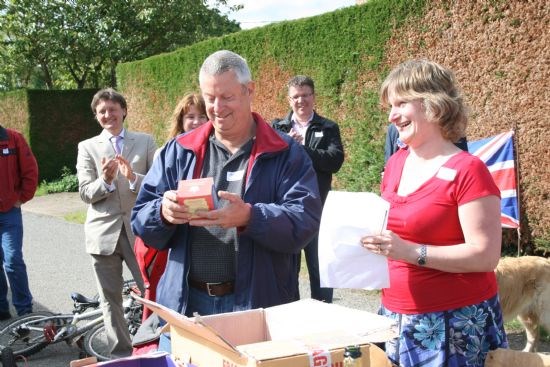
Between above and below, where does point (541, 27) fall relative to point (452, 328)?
above

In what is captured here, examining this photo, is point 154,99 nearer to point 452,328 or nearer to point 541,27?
point 541,27

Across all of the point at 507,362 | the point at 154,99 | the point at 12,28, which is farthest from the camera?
the point at 12,28

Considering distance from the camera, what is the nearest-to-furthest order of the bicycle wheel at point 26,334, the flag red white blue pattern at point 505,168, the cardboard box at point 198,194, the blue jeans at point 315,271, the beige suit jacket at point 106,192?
the cardboard box at point 198,194, the beige suit jacket at point 106,192, the bicycle wheel at point 26,334, the blue jeans at point 315,271, the flag red white blue pattern at point 505,168

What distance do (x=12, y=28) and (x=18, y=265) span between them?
60.4ft

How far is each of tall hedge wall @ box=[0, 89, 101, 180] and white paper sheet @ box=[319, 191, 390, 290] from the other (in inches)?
777

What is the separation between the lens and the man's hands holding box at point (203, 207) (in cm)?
217

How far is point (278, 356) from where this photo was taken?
1613 millimetres

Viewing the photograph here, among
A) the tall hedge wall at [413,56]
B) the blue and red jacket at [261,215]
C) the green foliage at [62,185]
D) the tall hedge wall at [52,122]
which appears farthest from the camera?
the tall hedge wall at [52,122]

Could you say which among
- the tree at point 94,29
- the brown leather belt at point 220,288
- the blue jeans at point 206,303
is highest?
the tree at point 94,29

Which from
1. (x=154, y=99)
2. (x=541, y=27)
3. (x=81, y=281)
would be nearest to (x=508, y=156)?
(x=541, y=27)

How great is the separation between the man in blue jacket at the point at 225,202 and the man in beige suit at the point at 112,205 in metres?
2.35

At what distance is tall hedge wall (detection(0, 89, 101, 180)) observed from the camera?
66.9 feet

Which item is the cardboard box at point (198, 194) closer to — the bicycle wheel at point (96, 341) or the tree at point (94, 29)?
the bicycle wheel at point (96, 341)

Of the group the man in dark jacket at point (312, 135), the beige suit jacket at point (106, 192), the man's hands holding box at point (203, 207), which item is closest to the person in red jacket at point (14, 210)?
the beige suit jacket at point (106, 192)
